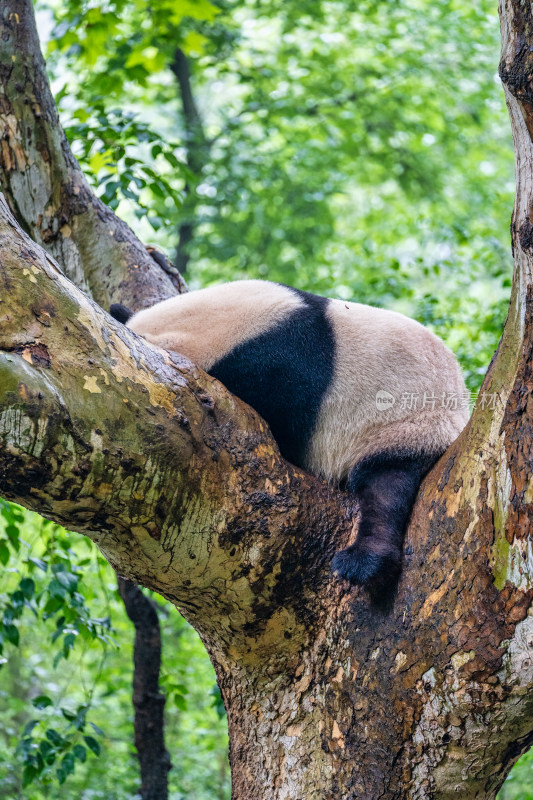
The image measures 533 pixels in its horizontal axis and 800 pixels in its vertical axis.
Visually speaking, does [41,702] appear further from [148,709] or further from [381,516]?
[381,516]

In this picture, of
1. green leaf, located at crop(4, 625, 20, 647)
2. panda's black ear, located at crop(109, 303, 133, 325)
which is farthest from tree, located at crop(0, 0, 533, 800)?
green leaf, located at crop(4, 625, 20, 647)

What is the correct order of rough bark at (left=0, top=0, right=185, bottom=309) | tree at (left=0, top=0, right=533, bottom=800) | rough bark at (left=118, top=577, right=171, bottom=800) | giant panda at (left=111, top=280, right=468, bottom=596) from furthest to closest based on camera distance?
1. rough bark at (left=118, top=577, right=171, bottom=800)
2. rough bark at (left=0, top=0, right=185, bottom=309)
3. giant panda at (left=111, top=280, right=468, bottom=596)
4. tree at (left=0, top=0, right=533, bottom=800)

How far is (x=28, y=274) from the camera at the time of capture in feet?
6.16

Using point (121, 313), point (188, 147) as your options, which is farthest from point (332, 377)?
point (188, 147)

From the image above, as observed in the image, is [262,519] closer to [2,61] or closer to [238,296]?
[238,296]

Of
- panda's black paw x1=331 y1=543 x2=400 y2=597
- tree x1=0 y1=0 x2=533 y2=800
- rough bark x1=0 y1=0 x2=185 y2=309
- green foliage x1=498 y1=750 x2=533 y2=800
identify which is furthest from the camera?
green foliage x1=498 y1=750 x2=533 y2=800

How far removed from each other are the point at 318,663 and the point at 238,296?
4.36 ft

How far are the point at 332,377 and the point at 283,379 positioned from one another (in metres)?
0.18

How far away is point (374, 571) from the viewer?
6.86 feet

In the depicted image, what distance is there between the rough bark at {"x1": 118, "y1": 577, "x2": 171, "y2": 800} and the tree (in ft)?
5.67

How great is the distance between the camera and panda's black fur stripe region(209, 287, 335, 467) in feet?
8.49

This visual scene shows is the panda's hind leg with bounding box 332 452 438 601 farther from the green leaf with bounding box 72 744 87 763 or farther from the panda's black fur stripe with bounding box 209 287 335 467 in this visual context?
the green leaf with bounding box 72 744 87 763

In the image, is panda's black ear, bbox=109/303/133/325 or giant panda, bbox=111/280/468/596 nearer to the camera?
giant panda, bbox=111/280/468/596

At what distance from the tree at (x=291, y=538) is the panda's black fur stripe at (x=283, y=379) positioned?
0.71 feet
